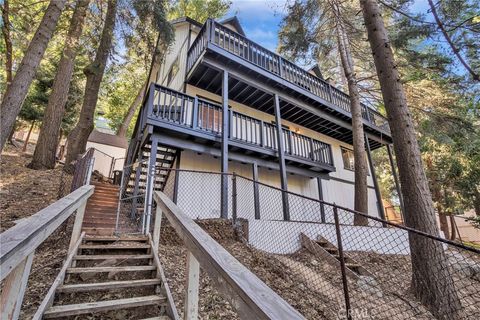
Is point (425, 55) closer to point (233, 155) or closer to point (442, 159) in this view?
point (233, 155)

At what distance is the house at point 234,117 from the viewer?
6.88 m

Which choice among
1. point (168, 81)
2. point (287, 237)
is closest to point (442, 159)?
point (287, 237)

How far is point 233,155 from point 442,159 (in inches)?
493

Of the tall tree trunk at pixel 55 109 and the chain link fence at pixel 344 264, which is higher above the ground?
the tall tree trunk at pixel 55 109

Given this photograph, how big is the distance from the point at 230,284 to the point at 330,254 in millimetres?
5145

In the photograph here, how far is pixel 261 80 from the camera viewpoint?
847 cm

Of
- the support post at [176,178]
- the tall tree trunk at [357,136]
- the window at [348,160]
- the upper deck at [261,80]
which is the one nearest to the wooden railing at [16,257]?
the support post at [176,178]

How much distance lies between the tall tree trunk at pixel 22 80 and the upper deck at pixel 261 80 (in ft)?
12.4

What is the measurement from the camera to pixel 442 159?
510 inches

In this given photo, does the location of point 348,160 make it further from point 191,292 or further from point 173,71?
point 191,292

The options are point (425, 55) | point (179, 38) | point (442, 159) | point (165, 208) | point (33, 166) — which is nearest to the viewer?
point (165, 208)

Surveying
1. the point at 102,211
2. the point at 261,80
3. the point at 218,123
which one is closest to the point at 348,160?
the point at 261,80

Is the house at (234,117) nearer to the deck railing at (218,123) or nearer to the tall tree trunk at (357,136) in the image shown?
the deck railing at (218,123)

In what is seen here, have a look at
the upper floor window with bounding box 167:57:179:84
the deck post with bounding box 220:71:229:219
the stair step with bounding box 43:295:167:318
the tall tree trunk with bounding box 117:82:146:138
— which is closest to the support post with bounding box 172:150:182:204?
Answer: the deck post with bounding box 220:71:229:219
